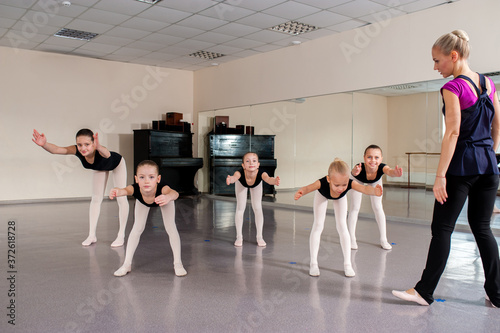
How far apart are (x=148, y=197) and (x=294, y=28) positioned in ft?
15.4

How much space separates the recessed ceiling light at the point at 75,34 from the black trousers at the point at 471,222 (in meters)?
6.66

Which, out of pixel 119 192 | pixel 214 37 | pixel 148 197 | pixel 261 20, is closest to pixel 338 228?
pixel 148 197

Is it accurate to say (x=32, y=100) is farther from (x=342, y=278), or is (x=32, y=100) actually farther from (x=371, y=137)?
(x=342, y=278)

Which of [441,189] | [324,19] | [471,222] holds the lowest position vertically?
[471,222]

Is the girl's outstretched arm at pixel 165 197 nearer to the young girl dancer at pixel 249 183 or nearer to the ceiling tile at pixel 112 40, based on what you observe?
the young girl dancer at pixel 249 183

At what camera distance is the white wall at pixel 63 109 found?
791 cm

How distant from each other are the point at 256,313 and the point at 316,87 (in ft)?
17.9

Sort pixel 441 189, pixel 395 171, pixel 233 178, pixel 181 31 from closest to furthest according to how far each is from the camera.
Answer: pixel 441 189, pixel 395 171, pixel 233 178, pixel 181 31

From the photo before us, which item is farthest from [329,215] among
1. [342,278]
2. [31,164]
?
A: [31,164]

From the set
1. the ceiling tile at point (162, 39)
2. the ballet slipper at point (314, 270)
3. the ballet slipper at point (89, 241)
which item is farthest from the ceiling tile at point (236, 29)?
the ballet slipper at point (314, 270)

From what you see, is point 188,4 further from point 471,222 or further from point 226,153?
point 471,222

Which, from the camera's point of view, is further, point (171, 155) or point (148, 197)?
point (171, 155)

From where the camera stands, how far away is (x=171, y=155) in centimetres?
908

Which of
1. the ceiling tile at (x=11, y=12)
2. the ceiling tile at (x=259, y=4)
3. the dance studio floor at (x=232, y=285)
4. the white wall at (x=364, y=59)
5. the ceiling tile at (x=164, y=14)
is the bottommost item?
the dance studio floor at (x=232, y=285)
